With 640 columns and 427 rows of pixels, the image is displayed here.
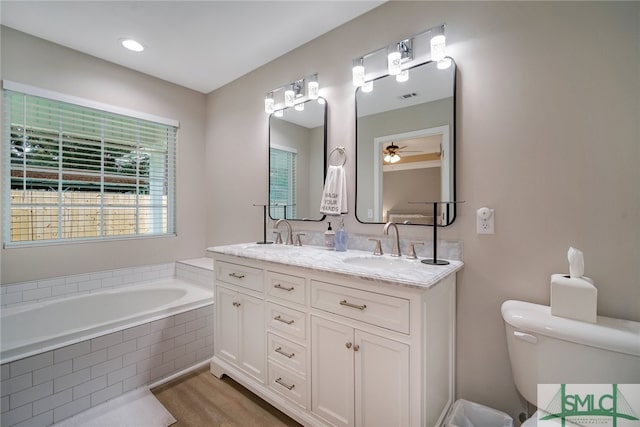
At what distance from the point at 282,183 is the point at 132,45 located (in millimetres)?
1643

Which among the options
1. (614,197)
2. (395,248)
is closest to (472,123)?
(614,197)

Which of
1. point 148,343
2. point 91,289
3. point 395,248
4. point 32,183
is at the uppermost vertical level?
point 32,183

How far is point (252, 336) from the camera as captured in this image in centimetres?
177

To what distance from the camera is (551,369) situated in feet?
3.65

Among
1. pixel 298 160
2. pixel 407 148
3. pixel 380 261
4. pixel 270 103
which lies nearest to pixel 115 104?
pixel 270 103

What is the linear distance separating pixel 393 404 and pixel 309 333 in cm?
49

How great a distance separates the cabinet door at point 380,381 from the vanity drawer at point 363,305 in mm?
77

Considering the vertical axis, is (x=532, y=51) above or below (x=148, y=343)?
above

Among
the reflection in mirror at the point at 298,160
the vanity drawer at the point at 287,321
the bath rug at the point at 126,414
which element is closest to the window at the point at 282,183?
the reflection in mirror at the point at 298,160

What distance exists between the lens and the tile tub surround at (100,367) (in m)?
1.54

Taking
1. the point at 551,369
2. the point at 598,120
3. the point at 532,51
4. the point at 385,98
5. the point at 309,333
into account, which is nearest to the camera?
the point at 551,369

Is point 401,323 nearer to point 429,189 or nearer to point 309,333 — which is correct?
point 309,333

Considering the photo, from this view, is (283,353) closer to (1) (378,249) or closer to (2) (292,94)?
(1) (378,249)

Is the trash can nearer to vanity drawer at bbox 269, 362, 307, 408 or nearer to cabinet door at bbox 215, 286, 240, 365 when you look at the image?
vanity drawer at bbox 269, 362, 307, 408
